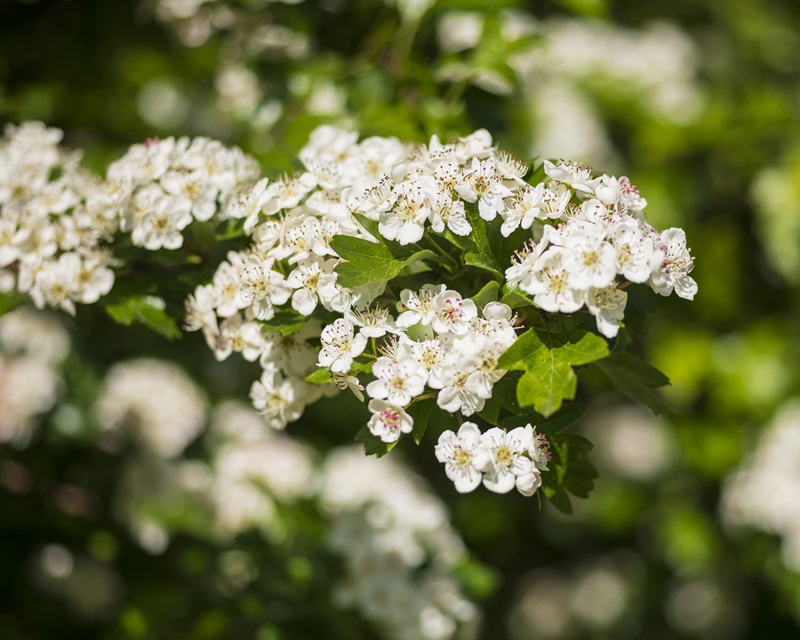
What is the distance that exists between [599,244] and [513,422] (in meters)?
0.22

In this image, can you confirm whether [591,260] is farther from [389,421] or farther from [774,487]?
[774,487]

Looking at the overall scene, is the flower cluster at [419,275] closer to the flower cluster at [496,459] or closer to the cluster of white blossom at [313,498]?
the flower cluster at [496,459]

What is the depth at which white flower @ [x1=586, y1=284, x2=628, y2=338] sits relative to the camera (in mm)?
933

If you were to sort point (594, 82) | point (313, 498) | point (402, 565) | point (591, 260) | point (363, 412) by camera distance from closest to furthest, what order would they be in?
point (591, 260) → point (402, 565) → point (313, 498) → point (363, 412) → point (594, 82)

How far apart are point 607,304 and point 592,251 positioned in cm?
6

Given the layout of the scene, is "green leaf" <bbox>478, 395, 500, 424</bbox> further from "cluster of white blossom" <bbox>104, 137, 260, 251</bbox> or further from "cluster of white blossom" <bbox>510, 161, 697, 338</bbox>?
"cluster of white blossom" <bbox>104, 137, 260, 251</bbox>

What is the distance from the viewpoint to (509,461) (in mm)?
949

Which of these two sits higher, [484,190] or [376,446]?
[484,190]

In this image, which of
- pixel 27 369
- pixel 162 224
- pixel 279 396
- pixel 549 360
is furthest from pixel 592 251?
pixel 27 369

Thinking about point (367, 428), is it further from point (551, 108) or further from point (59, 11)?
point (551, 108)

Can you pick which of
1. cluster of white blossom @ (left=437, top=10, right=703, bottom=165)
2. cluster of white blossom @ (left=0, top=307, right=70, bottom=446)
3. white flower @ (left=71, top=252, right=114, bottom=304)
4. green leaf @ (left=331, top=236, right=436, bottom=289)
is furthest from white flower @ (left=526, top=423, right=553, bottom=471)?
cluster of white blossom @ (left=437, top=10, right=703, bottom=165)

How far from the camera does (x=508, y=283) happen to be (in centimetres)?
99

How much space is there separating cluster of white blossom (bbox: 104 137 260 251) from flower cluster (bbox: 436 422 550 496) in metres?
0.49

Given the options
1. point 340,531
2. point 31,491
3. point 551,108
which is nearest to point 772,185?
point 551,108
